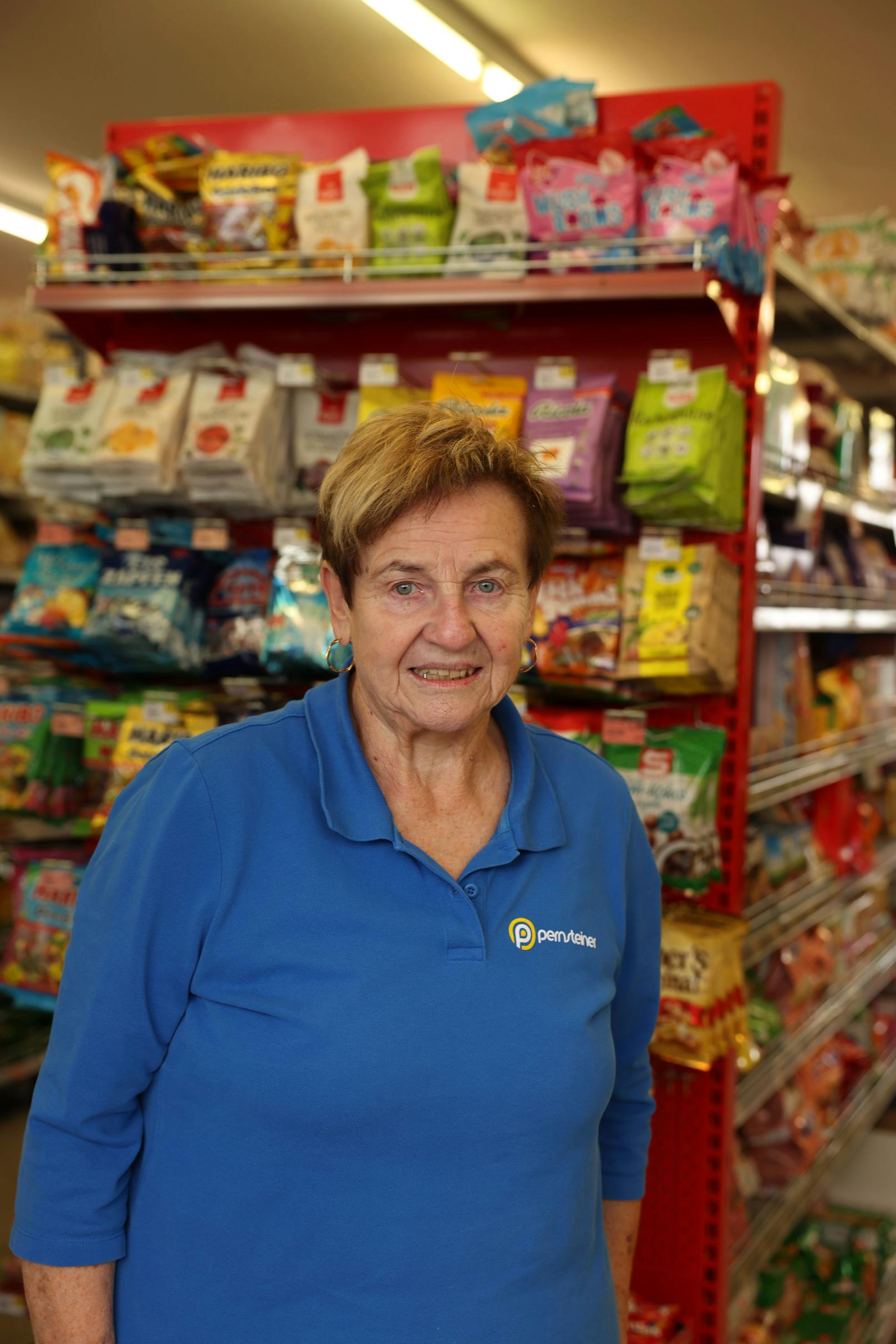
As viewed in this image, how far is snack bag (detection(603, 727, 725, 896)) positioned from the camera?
8.37 feet

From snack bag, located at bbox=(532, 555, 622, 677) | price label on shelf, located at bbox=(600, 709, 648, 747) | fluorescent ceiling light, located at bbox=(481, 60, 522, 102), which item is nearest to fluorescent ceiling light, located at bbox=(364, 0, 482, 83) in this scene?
fluorescent ceiling light, located at bbox=(481, 60, 522, 102)

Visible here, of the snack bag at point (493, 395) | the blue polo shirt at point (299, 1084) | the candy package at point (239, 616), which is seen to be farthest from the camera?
the candy package at point (239, 616)

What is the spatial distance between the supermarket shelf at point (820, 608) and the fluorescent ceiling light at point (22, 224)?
22.9ft

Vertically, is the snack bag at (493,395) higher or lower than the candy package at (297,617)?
higher

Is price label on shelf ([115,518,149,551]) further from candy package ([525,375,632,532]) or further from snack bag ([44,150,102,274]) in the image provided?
candy package ([525,375,632,532])

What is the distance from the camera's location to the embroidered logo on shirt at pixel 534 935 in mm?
1407

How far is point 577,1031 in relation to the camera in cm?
141

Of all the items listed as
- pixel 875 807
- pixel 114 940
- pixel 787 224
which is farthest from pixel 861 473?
pixel 114 940

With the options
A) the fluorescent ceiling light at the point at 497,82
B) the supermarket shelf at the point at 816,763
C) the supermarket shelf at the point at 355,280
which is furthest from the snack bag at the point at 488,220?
the fluorescent ceiling light at the point at 497,82

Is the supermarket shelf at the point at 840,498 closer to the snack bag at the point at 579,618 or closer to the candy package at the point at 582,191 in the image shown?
the snack bag at the point at 579,618

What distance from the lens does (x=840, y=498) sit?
3775 mm

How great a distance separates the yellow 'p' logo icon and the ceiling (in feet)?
16.1

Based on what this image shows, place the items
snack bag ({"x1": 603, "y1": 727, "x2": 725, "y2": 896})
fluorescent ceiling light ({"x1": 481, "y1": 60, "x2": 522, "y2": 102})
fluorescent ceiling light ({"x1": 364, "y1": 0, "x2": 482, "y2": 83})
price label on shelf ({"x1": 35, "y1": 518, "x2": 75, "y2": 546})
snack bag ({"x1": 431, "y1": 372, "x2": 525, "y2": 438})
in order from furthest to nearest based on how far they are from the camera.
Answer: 1. fluorescent ceiling light ({"x1": 481, "y1": 60, "x2": 522, "y2": 102})
2. fluorescent ceiling light ({"x1": 364, "y1": 0, "x2": 482, "y2": 83})
3. price label on shelf ({"x1": 35, "y1": 518, "x2": 75, "y2": 546})
4. snack bag ({"x1": 431, "y1": 372, "x2": 525, "y2": 438})
5. snack bag ({"x1": 603, "y1": 727, "x2": 725, "y2": 896})

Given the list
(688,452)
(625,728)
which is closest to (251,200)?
(688,452)
